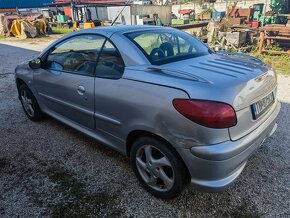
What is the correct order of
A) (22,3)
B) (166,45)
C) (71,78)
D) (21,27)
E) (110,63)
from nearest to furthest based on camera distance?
(110,63) < (166,45) < (71,78) < (21,27) < (22,3)

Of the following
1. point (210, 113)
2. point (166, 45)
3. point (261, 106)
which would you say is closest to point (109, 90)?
point (166, 45)

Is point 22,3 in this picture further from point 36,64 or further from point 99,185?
point 99,185

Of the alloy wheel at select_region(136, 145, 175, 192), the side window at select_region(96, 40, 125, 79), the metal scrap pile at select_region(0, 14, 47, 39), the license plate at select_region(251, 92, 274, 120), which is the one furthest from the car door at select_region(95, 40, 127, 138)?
the metal scrap pile at select_region(0, 14, 47, 39)

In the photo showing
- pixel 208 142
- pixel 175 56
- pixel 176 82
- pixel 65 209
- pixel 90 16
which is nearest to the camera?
pixel 208 142

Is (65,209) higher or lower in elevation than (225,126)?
lower

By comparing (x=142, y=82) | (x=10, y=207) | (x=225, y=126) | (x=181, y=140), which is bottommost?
(x=10, y=207)

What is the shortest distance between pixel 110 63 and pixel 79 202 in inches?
55.7

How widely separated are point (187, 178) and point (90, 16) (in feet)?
83.0

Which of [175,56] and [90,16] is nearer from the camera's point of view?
[175,56]

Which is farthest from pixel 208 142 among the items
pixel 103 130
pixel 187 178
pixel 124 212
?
pixel 103 130

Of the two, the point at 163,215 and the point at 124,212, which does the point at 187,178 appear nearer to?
the point at 163,215

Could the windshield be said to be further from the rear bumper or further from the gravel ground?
the gravel ground

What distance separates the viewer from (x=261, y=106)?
2.21 meters

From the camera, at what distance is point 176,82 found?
80.4 inches
